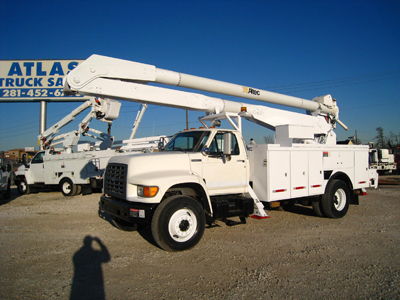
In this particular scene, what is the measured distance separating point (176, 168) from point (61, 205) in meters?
7.25

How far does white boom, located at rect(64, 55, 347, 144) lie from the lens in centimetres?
654

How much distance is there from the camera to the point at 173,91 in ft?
24.9

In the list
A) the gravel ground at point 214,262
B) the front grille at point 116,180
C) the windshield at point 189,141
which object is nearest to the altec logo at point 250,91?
the windshield at point 189,141

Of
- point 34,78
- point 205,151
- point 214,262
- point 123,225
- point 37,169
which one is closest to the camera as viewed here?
point 214,262

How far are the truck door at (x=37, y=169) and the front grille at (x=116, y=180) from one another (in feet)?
33.0

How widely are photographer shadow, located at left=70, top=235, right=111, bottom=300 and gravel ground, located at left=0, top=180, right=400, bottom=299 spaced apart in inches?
0.5

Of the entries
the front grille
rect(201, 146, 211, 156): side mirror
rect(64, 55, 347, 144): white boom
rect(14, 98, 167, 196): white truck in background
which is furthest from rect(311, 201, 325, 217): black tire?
rect(14, 98, 167, 196): white truck in background

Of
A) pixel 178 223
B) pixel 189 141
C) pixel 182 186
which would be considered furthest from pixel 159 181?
pixel 189 141

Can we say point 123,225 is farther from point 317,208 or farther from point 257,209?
point 317,208

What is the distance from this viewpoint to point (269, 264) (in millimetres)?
4809

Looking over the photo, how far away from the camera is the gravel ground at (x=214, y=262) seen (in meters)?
3.89

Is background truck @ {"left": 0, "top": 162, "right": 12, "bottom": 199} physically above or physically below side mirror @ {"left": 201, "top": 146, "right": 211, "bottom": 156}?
below

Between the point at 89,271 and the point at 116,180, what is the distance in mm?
1713

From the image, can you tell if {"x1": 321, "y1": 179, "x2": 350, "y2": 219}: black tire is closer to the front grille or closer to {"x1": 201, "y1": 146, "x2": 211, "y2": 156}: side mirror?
{"x1": 201, "y1": 146, "x2": 211, "y2": 156}: side mirror
